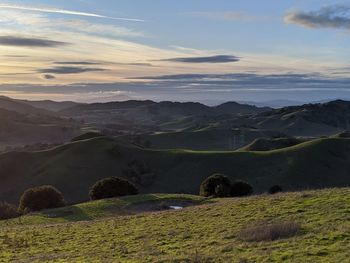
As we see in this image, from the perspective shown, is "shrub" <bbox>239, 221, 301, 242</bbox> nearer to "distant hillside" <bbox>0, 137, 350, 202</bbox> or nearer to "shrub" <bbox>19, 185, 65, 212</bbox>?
"shrub" <bbox>19, 185, 65, 212</bbox>

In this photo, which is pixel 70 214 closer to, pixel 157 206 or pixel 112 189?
pixel 157 206

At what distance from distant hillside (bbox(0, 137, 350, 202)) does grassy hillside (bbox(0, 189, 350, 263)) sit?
5222 cm

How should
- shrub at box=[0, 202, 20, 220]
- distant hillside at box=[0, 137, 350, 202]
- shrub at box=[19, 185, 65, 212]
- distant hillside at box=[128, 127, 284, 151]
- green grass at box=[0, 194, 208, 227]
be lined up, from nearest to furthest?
green grass at box=[0, 194, 208, 227], shrub at box=[0, 202, 20, 220], shrub at box=[19, 185, 65, 212], distant hillside at box=[0, 137, 350, 202], distant hillside at box=[128, 127, 284, 151]

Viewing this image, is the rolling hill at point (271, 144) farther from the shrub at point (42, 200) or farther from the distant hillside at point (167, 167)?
the shrub at point (42, 200)

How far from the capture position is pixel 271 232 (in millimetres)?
16703

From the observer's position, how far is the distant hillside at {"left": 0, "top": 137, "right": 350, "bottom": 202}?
82.1 m

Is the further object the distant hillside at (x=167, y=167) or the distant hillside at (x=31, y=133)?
the distant hillside at (x=31, y=133)

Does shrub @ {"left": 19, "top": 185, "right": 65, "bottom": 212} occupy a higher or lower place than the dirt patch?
lower

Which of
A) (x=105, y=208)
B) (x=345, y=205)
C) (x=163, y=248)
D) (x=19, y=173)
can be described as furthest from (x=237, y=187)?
(x=19, y=173)

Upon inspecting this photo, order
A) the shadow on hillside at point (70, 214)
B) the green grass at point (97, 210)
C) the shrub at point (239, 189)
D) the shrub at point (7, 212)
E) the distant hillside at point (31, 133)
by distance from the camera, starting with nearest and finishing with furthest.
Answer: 1. the green grass at point (97, 210)
2. the shadow on hillside at point (70, 214)
3. the shrub at point (7, 212)
4. the shrub at point (239, 189)
5. the distant hillside at point (31, 133)

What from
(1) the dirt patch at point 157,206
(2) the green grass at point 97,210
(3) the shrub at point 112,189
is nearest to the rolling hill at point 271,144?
(3) the shrub at point 112,189

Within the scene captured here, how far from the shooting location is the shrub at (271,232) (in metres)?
16.5

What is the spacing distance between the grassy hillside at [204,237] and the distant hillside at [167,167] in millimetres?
52217

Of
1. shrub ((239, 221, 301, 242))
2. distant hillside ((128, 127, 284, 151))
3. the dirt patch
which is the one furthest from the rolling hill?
shrub ((239, 221, 301, 242))
